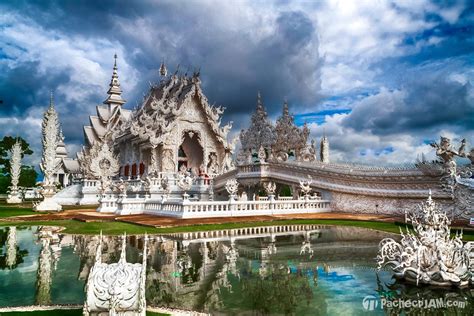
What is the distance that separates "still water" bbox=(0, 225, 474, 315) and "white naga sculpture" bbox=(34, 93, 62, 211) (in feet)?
35.8

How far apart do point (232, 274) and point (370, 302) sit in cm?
247

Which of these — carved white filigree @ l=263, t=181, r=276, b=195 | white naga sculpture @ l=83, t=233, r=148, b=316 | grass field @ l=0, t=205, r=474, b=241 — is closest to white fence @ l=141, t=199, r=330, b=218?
carved white filigree @ l=263, t=181, r=276, b=195

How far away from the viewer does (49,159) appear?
23375mm

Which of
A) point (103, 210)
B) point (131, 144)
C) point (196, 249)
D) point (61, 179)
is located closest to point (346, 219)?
point (196, 249)

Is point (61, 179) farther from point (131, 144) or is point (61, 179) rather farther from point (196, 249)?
point (196, 249)

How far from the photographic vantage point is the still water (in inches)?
209

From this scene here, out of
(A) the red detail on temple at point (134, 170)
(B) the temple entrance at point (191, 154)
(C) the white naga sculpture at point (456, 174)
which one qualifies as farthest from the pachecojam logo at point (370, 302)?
(A) the red detail on temple at point (134, 170)

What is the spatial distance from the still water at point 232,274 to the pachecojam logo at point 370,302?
1cm

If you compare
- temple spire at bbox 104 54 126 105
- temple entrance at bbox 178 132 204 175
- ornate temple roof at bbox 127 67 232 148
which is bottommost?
temple entrance at bbox 178 132 204 175

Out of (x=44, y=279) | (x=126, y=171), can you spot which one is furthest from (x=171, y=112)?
(x=44, y=279)

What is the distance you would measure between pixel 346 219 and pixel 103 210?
485 inches

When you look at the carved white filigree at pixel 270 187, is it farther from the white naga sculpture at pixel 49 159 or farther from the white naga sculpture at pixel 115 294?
the white naga sculpture at pixel 115 294

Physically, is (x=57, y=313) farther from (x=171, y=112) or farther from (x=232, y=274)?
(x=171, y=112)

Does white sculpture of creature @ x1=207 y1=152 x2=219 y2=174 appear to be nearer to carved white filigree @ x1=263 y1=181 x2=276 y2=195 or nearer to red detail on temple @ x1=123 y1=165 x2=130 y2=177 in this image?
red detail on temple @ x1=123 y1=165 x2=130 y2=177
